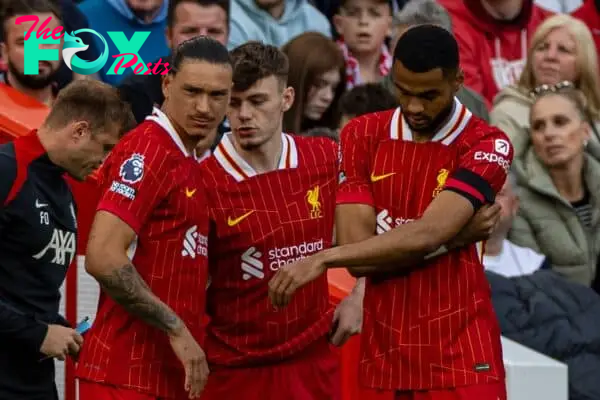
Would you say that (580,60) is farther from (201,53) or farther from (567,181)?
(201,53)

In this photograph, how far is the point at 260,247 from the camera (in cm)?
633

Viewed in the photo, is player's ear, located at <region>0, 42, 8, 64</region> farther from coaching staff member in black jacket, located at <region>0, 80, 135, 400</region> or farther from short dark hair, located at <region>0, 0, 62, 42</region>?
coaching staff member in black jacket, located at <region>0, 80, 135, 400</region>

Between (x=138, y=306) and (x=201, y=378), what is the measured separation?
1.13 ft

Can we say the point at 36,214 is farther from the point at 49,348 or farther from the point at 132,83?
the point at 132,83

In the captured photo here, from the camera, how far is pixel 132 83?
27.6 ft

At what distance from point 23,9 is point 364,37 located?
2602 millimetres

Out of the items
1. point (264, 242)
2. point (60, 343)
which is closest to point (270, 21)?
point (264, 242)

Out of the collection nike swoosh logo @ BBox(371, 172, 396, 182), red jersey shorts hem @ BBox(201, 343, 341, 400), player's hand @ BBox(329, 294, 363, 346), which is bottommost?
red jersey shorts hem @ BBox(201, 343, 341, 400)

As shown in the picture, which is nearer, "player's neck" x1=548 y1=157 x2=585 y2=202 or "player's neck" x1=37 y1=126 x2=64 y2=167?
"player's neck" x1=37 y1=126 x2=64 y2=167

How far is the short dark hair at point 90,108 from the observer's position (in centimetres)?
618

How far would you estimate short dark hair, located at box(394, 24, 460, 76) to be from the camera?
5754 millimetres

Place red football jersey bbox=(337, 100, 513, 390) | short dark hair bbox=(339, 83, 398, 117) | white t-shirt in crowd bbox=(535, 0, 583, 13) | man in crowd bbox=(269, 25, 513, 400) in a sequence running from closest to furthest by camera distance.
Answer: man in crowd bbox=(269, 25, 513, 400), red football jersey bbox=(337, 100, 513, 390), short dark hair bbox=(339, 83, 398, 117), white t-shirt in crowd bbox=(535, 0, 583, 13)

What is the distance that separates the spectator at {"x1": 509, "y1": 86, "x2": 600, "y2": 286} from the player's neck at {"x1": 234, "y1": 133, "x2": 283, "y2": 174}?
2950 mm

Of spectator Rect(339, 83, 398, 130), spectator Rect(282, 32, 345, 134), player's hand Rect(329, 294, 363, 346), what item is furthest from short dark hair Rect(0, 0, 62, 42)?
player's hand Rect(329, 294, 363, 346)
